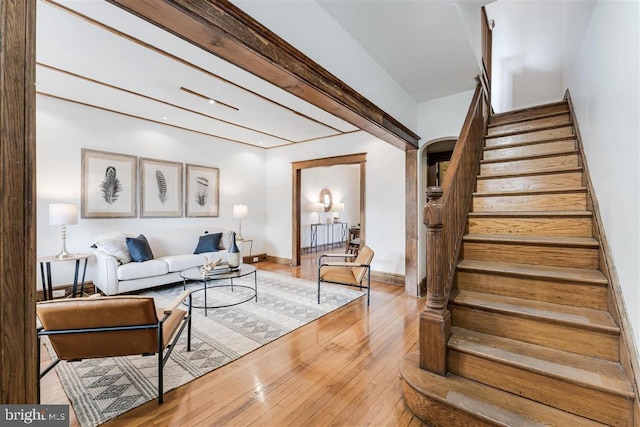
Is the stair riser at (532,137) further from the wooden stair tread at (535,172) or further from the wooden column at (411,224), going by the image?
the wooden column at (411,224)

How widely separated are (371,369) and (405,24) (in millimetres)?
3006

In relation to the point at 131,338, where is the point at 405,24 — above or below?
above

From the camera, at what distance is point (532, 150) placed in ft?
9.78

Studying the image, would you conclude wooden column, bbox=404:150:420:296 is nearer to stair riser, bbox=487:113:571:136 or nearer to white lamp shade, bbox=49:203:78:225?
stair riser, bbox=487:113:571:136

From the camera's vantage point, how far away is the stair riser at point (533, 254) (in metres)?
1.96

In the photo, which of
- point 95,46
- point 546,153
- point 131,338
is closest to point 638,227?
point 546,153

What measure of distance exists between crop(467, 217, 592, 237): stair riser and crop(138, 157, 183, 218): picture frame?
4.92 meters

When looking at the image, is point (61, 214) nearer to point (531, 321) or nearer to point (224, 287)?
point (224, 287)

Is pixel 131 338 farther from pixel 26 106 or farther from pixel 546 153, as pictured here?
pixel 546 153

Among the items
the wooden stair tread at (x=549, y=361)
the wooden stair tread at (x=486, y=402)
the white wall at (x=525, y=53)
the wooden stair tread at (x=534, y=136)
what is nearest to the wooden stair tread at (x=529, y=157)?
the wooden stair tread at (x=534, y=136)

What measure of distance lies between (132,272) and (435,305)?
4.00 metres

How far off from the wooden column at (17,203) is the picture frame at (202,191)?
486 centimetres

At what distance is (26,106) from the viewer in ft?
2.73

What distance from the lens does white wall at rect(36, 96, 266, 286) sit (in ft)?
12.6
